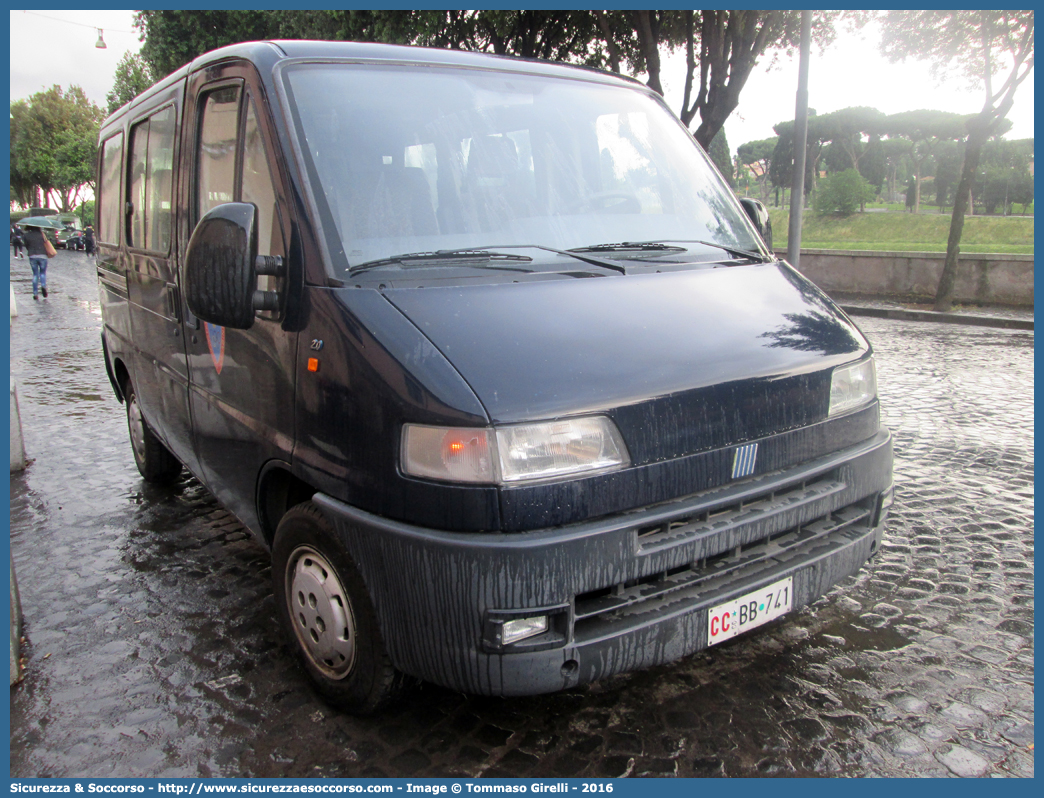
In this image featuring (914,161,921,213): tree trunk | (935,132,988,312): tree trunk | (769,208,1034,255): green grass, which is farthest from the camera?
(914,161,921,213): tree trunk

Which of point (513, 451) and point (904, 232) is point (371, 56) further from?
point (904, 232)

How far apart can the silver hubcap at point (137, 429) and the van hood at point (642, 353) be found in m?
3.62

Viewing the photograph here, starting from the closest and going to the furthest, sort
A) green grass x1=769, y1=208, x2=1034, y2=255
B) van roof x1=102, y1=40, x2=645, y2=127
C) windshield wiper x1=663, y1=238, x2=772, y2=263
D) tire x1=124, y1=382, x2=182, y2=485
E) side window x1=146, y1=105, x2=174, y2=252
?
van roof x1=102, y1=40, x2=645, y2=127
windshield wiper x1=663, y1=238, x2=772, y2=263
side window x1=146, y1=105, x2=174, y2=252
tire x1=124, y1=382, x2=182, y2=485
green grass x1=769, y1=208, x2=1034, y2=255

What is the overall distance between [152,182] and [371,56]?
1.74 meters

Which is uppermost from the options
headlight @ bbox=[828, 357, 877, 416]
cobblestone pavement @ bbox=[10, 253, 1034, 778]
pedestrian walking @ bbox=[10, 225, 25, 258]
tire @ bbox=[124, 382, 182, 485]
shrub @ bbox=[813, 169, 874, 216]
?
shrub @ bbox=[813, 169, 874, 216]

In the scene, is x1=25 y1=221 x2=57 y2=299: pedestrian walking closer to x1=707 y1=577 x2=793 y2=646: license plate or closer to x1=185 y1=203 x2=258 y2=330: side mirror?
x1=185 y1=203 x2=258 y2=330: side mirror

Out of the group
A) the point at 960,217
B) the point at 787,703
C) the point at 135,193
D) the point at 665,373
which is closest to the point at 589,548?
the point at 665,373

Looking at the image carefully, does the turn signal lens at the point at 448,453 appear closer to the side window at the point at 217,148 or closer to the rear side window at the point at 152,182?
the side window at the point at 217,148

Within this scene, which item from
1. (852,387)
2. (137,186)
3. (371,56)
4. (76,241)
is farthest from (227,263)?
(76,241)

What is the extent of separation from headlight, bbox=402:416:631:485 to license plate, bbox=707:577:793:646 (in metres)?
0.61

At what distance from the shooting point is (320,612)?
286cm

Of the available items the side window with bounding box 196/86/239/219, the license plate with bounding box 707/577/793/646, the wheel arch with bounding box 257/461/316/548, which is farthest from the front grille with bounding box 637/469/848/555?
the side window with bounding box 196/86/239/219

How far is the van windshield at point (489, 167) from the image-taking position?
115 inches

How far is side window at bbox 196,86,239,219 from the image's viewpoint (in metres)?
3.28
